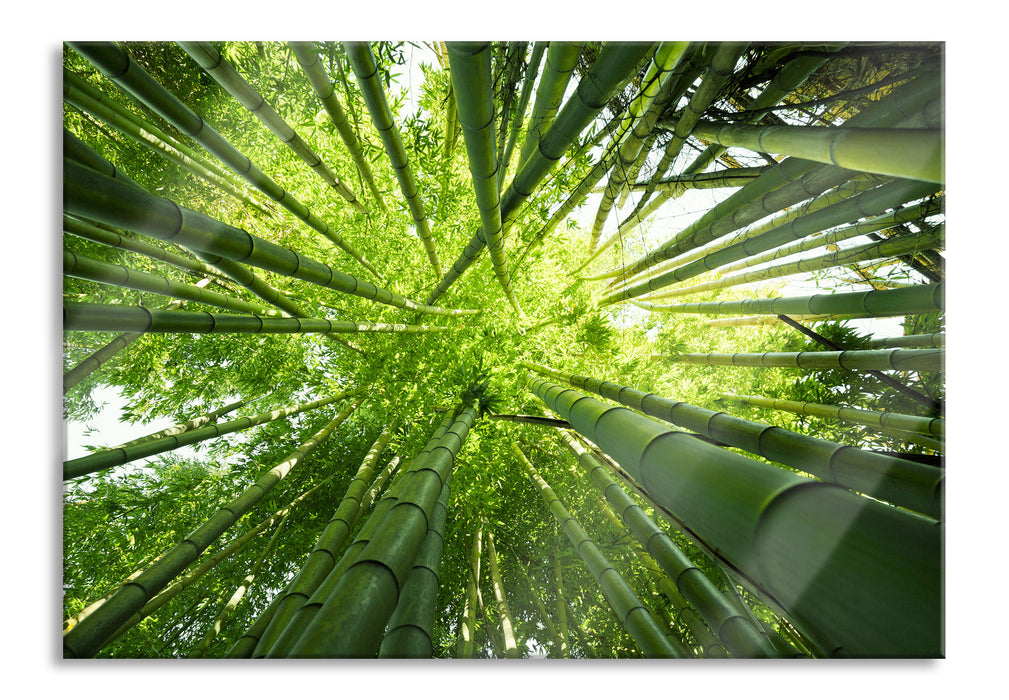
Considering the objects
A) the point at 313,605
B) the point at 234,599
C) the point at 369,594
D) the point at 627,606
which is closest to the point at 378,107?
the point at 369,594

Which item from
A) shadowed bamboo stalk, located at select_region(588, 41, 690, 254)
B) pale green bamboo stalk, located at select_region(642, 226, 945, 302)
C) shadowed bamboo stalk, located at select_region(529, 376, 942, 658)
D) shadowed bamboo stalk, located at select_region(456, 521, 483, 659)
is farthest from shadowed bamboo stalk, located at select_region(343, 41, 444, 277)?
pale green bamboo stalk, located at select_region(642, 226, 945, 302)

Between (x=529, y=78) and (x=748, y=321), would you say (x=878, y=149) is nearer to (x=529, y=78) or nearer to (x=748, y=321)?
(x=529, y=78)

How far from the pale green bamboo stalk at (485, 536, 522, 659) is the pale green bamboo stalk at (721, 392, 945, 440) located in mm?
2459

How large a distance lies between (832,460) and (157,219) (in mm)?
2132

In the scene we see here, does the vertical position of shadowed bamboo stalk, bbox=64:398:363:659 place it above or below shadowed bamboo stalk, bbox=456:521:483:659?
above

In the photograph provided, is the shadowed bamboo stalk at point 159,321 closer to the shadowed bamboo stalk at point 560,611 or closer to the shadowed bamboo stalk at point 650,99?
the shadowed bamboo stalk at point 650,99

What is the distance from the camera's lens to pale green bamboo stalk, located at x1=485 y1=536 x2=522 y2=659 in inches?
92.7

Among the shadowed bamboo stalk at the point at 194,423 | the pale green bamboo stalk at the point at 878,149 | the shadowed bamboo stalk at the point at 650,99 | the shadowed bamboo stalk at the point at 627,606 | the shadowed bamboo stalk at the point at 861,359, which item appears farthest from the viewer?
the shadowed bamboo stalk at the point at 194,423

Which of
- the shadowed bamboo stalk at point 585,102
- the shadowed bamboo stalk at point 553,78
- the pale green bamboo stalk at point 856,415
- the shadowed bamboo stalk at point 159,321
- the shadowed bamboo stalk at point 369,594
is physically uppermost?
the shadowed bamboo stalk at point 553,78

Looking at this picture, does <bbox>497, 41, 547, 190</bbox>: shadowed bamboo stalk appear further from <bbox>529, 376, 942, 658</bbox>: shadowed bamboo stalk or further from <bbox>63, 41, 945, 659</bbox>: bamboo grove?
<bbox>529, 376, 942, 658</bbox>: shadowed bamboo stalk

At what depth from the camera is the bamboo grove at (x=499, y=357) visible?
1073mm

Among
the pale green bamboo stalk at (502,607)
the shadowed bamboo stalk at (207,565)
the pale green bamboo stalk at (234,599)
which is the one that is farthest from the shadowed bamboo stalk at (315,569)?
the pale green bamboo stalk at (502,607)

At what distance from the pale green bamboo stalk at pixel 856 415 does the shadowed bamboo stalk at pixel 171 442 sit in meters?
3.67

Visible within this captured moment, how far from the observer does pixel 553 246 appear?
4.55m
